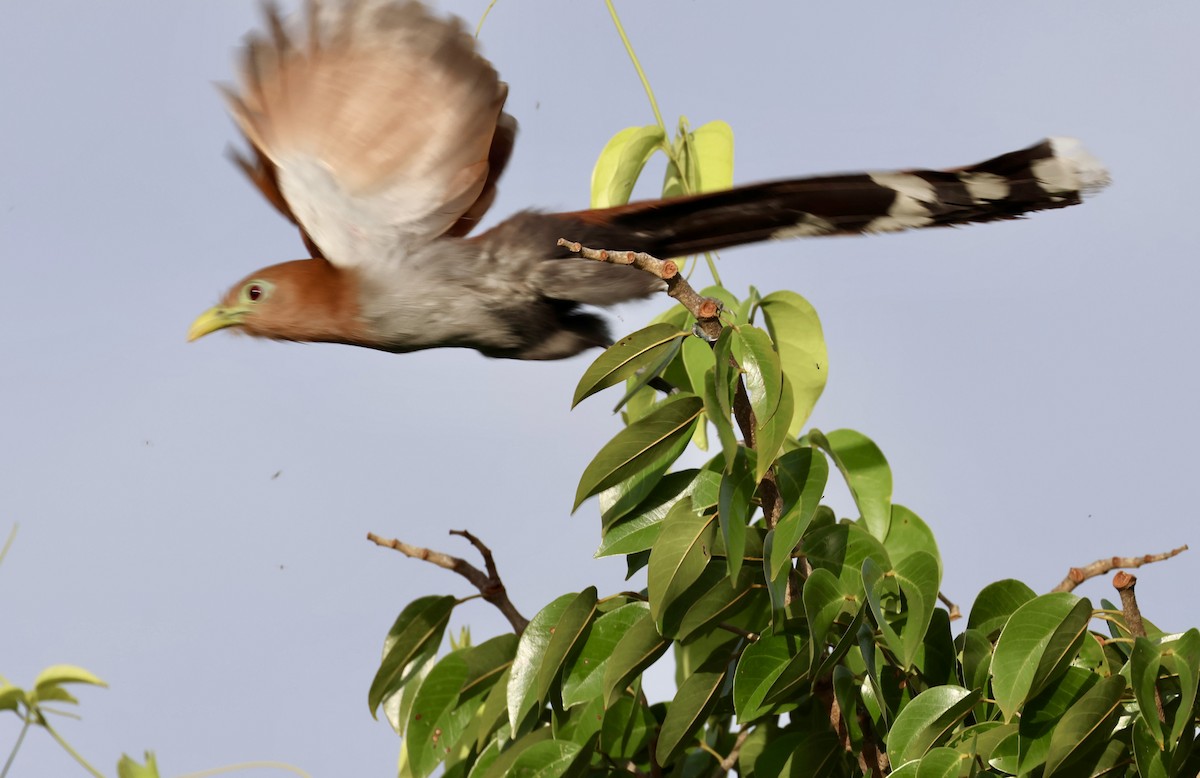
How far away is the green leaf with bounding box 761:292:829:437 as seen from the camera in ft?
8.70

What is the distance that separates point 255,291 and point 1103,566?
198 centimetres

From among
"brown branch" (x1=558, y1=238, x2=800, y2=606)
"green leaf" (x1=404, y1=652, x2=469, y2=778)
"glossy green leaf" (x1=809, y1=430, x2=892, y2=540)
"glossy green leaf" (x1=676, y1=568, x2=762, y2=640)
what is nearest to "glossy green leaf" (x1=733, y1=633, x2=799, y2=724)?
"glossy green leaf" (x1=676, y1=568, x2=762, y2=640)

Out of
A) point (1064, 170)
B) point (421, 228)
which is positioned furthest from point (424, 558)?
point (1064, 170)

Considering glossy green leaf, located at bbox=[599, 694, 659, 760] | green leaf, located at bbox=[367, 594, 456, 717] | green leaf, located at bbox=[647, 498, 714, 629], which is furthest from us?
green leaf, located at bbox=[367, 594, 456, 717]

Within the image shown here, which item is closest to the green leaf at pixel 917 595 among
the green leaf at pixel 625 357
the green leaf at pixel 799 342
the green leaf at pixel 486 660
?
the green leaf at pixel 625 357

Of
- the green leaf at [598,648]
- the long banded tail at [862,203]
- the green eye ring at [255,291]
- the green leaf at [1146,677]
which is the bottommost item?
the green leaf at [1146,677]

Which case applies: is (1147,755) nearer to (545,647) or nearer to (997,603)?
(997,603)

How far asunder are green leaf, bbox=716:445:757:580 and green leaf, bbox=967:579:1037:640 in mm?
466

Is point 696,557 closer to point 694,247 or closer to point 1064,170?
point 694,247

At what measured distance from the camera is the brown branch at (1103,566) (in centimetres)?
183

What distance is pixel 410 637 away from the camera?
7.97ft

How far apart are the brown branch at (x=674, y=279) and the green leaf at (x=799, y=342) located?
0.76m

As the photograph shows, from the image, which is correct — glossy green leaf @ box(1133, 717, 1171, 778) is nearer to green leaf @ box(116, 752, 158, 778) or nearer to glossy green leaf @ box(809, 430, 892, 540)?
glossy green leaf @ box(809, 430, 892, 540)

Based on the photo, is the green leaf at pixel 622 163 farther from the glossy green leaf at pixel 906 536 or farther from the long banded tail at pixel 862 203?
the glossy green leaf at pixel 906 536
